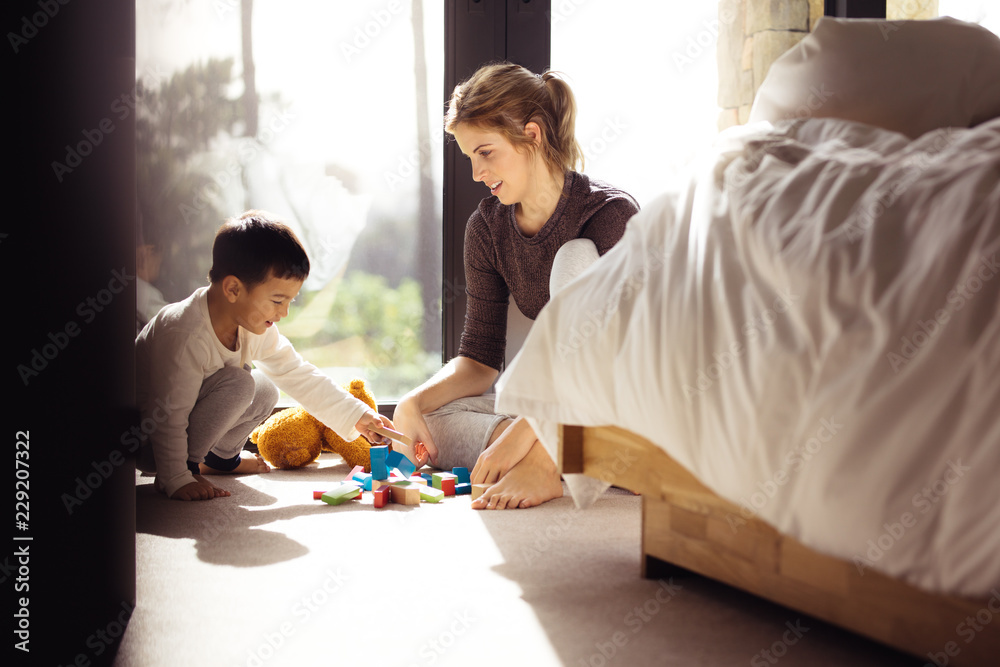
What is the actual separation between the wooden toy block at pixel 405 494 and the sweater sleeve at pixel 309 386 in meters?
0.21

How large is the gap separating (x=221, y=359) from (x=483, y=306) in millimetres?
644

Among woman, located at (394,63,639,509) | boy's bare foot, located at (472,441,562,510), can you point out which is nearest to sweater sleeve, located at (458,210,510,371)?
woman, located at (394,63,639,509)

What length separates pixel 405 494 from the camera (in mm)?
1572

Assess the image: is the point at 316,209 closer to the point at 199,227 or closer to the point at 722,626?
the point at 199,227

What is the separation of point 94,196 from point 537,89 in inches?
46.0

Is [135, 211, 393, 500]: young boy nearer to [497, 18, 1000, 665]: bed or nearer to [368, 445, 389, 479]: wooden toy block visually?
[368, 445, 389, 479]: wooden toy block

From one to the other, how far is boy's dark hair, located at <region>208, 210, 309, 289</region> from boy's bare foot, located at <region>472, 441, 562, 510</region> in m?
0.61

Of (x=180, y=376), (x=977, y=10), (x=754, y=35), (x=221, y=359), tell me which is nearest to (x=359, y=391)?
(x=221, y=359)

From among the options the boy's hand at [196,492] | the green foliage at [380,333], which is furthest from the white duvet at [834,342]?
the green foliage at [380,333]

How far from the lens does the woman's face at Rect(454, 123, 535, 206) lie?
1.74 m

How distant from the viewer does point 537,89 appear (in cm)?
179

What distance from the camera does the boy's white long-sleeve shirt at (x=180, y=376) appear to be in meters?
1.52

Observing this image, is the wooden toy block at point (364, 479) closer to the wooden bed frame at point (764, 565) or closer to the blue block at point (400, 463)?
the blue block at point (400, 463)

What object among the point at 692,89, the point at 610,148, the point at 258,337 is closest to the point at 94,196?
the point at 258,337
